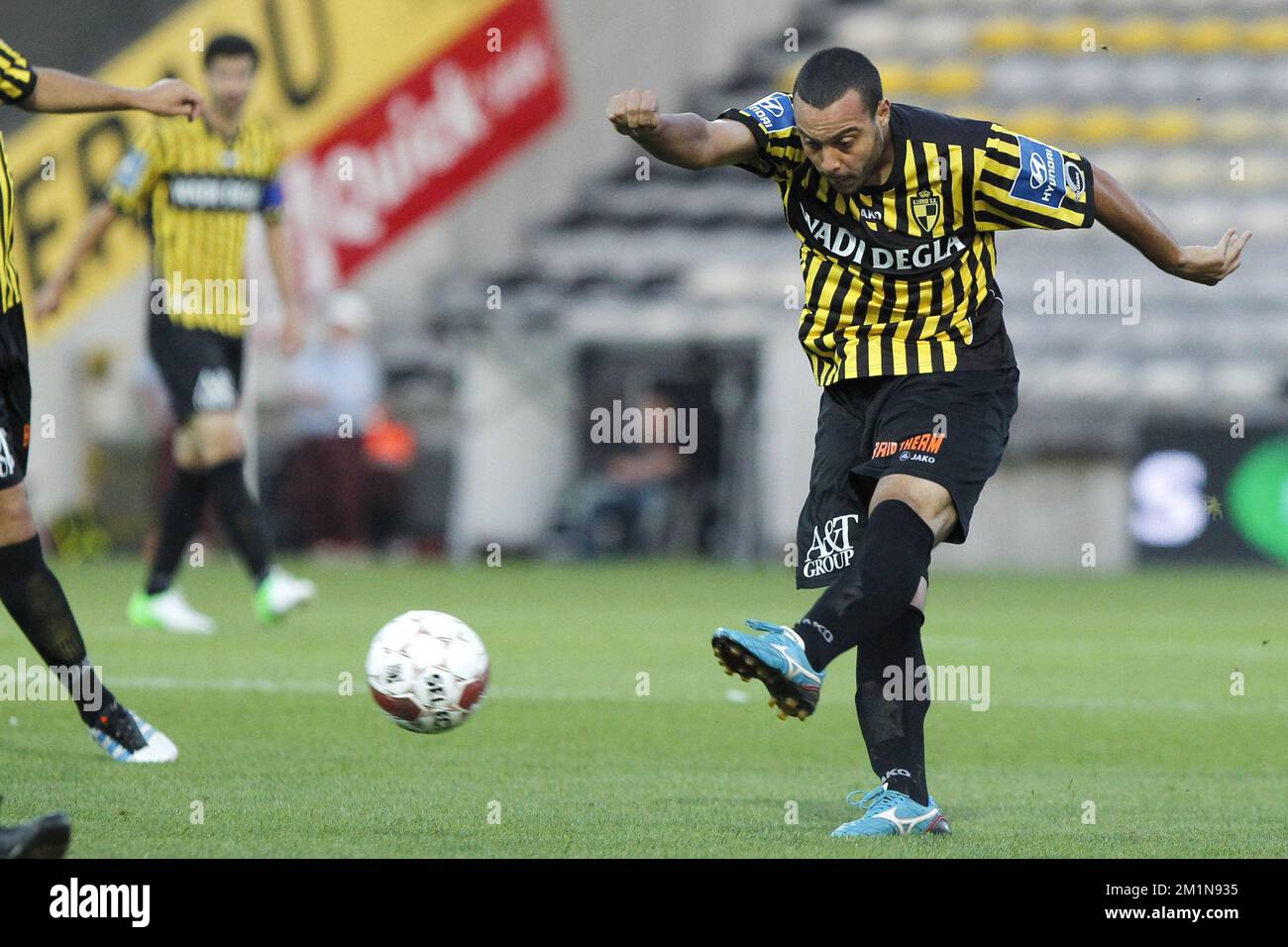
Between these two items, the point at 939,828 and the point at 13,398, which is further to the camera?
the point at 13,398

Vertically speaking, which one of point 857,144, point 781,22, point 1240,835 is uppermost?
point 781,22

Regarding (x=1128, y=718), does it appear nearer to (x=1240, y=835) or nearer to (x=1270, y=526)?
(x=1240, y=835)

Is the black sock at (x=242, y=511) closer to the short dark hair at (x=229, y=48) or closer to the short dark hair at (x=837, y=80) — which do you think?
the short dark hair at (x=229, y=48)

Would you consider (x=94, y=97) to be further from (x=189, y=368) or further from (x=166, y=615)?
(x=166, y=615)

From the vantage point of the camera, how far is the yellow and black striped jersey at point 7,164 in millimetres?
4844

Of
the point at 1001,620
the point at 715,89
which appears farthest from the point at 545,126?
the point at 1001,620

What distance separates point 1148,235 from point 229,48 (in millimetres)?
5111

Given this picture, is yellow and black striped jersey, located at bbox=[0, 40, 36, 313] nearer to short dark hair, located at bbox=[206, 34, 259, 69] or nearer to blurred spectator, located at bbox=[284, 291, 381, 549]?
short dark hair, located at bbox=[206, 34, 259, 69]

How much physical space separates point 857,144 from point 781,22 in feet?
57.3

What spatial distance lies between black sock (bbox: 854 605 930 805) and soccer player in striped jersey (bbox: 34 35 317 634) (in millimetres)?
4673

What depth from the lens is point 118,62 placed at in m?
18.0

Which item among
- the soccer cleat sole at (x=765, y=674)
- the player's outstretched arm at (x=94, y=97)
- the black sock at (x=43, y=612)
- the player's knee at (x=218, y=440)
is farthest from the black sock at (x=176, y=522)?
the soccer cleat sole at (x=765, y=674)

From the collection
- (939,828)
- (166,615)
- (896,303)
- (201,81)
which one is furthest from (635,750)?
(201,81)
